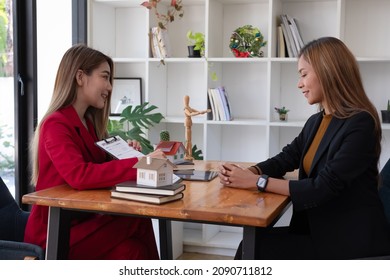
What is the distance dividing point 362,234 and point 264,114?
2190mm

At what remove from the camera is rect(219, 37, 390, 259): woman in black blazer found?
6.52 ft

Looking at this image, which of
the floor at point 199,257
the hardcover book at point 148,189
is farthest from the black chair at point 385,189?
the floor at point 199,257

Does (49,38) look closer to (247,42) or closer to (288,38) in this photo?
(247,42)

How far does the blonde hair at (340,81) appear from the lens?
6.86ft

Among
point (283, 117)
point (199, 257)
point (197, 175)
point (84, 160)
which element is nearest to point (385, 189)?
point (197, 175)

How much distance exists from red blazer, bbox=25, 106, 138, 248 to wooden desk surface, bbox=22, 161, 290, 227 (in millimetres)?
55

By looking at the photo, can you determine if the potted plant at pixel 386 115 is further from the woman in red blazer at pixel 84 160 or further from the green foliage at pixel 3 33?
the green foliage at pixel 3 33

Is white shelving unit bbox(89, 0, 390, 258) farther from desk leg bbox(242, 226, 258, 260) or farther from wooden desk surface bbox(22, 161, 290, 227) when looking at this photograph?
desk leg bbox(242, 226, 258, 260)
